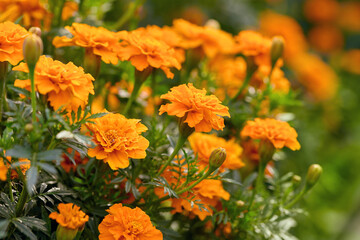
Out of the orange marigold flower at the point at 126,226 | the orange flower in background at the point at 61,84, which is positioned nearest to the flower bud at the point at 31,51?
the orange flower in background at the point at 61,84

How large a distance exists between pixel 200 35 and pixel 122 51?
33 cm

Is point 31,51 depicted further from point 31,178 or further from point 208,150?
point 208,150

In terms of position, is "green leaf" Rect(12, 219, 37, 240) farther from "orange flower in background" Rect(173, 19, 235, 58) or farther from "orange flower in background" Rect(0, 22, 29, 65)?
"orange flower in background" Rect(173, 19, 235, 58)

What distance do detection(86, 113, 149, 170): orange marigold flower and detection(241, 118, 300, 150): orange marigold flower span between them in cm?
27

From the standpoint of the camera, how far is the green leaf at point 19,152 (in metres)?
0.57

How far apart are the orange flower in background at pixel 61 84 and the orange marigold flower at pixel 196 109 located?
0.14 m

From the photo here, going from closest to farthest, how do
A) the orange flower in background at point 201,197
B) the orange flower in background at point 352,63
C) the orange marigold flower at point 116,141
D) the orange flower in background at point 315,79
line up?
the orange marigold flower at point 116,141 < the orange flower in background at point 201,197 < the orange flower in background at point 315,79 < the orange flower in background at point 352,63

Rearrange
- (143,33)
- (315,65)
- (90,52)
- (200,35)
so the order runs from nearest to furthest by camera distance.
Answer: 1. (90,52)
2. (143,33)
3. (200,35)
4. (315,65)

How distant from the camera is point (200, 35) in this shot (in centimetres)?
110

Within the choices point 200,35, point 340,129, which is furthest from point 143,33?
point 340,129

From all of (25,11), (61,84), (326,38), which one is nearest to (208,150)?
(61,84)

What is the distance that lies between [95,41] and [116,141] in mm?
230

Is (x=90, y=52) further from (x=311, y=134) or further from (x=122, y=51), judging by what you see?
(x=311, y=134)

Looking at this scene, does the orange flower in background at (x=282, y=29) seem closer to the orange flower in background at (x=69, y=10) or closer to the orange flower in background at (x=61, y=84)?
the orange flower in background at (x=69, y=10)
